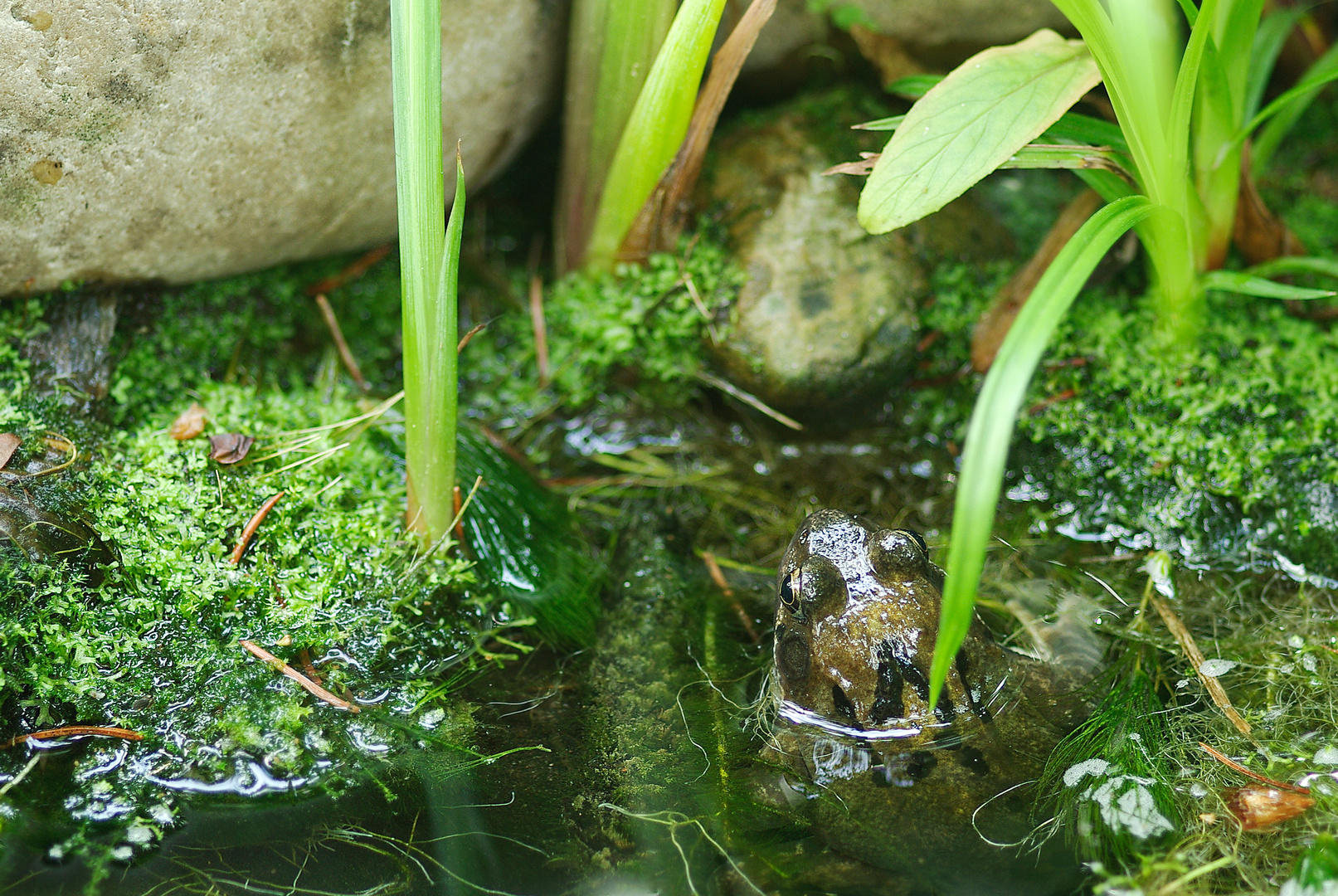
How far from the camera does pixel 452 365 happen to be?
2170mm

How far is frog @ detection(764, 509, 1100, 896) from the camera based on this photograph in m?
1.96

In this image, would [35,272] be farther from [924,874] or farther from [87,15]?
[924,874]

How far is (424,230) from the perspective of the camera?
205cm

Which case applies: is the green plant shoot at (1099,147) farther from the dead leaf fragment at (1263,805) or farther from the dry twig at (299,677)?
the dry twig at (299,677)

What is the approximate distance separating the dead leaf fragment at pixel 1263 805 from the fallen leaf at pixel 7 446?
3.00m

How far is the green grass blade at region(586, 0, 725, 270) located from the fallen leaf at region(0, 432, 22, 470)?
1776 mm

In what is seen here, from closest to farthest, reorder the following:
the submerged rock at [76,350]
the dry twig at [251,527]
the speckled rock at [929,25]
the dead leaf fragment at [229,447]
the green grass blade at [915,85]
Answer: the dry twig at [251,527] → the dead leaf fragment at [229,447] → the submerged rock at [76,350] → the green grass blade at [915,85] → the speckled rock at [929,25]

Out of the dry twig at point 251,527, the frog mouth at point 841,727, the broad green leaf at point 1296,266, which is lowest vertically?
the frog mouth at point 841,727

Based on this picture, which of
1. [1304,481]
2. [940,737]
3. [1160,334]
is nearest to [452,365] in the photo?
[940,737]

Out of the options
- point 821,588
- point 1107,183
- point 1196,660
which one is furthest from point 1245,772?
point 1107,183

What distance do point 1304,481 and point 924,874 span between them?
1.74m

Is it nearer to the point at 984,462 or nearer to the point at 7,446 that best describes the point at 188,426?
the point at 7,446

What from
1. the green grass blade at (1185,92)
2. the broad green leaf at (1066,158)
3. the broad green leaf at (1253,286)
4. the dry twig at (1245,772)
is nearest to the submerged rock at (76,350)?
the broad green leaf at (1066,158)

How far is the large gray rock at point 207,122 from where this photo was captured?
7.16 feet
